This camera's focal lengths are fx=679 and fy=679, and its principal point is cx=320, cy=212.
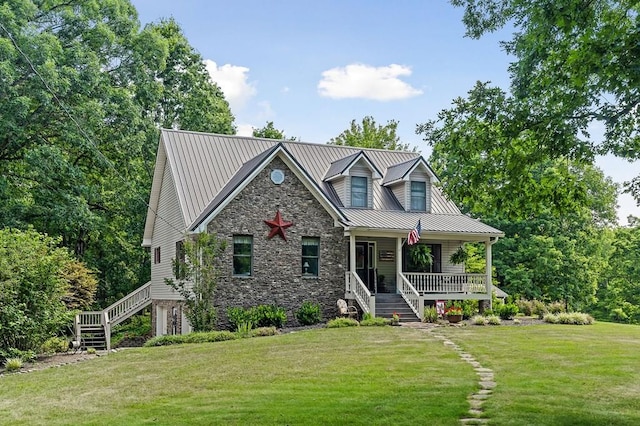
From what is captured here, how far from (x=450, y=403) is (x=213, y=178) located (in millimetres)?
17430

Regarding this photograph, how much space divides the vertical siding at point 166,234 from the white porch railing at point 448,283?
349 inches

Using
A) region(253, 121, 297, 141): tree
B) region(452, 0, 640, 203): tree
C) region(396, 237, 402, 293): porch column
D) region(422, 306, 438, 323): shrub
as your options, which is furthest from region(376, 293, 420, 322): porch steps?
region(253, 121, 297, 141): tree

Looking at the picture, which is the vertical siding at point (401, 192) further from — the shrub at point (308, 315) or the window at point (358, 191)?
the shrub at point (308, 315)

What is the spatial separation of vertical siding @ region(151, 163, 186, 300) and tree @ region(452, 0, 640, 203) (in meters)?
16.3

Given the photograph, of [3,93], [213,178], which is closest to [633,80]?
[213,178]

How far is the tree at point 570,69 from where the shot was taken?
24.6 ft

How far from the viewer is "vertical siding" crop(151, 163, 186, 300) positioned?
25.7 metres

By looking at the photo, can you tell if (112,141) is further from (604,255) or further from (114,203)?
(604,255)

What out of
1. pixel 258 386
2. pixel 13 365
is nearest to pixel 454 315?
pixel 258 386

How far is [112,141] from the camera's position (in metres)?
29.9

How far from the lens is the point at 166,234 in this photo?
2766cm

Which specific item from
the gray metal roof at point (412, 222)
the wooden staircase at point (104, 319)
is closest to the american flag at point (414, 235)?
the gray metal roof at point (412, 222)

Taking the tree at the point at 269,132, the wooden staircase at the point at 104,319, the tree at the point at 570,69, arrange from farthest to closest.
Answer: the tree at the point at 269,132
the wooden staircase at the point at 104,319
the tree at the point at 570,69

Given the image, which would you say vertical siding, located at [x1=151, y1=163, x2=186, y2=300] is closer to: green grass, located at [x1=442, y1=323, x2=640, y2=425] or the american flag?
the american flag
